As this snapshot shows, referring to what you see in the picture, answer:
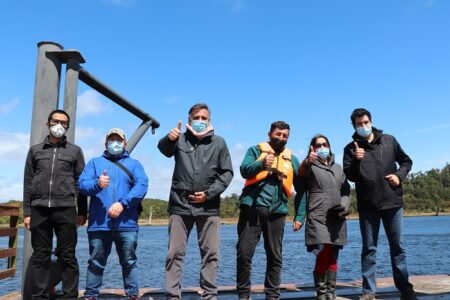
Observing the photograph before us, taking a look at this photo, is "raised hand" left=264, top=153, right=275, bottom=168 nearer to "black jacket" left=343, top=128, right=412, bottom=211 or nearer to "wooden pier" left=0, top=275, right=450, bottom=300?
"black jacket" left=343, top=128, right=412, bottom=211

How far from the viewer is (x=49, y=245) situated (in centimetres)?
420

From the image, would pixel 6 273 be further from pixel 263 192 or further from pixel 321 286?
pixel 321 286

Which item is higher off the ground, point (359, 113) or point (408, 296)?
point (359, 113)

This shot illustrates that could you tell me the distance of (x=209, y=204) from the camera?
422cm

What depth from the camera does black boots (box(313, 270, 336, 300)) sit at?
4379 mm

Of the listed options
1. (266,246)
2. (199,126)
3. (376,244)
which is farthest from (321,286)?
(199,126)

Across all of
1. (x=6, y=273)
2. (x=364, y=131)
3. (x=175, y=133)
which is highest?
(x=364, y=131)

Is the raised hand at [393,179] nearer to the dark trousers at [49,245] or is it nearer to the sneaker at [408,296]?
the sneaker at [408,296]

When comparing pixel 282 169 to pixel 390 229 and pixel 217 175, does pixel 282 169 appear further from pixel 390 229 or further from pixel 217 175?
pixel 390 229

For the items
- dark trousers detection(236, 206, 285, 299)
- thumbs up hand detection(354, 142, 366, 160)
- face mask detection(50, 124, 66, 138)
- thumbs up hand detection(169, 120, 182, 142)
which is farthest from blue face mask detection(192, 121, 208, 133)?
thumbs up hand detection(354, 142, 366, 160)

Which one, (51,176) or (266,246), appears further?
(266,246)

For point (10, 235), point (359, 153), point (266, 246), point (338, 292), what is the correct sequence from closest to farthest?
1. point (266, 246)
2. point (359, 153)
3. point (338, 292)
4. point (10, 235)

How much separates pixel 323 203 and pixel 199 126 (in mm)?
1629

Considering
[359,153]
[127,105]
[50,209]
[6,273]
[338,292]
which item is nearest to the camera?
[50,209]
